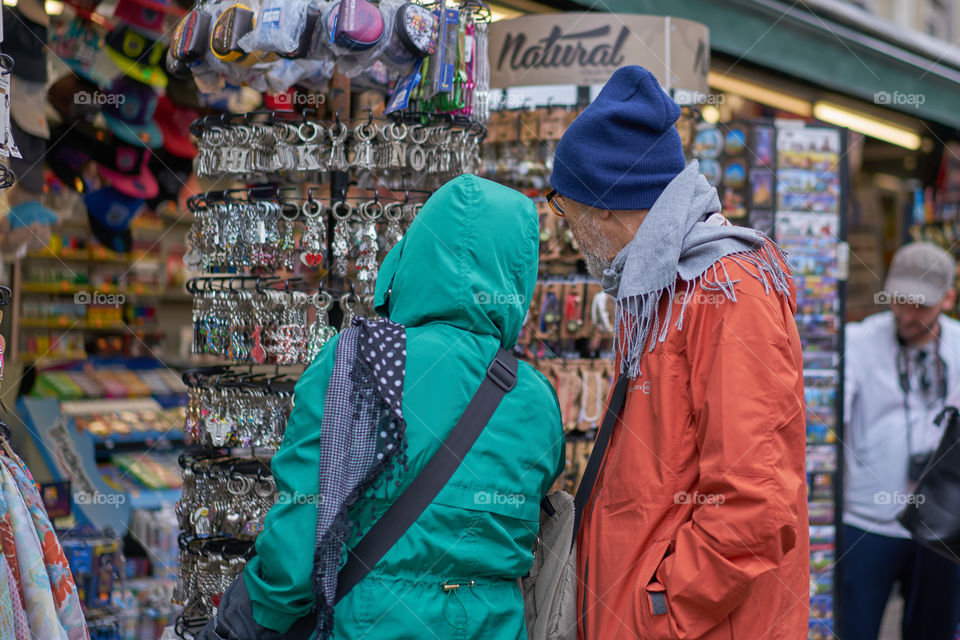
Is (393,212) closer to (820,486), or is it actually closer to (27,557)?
(27,557)

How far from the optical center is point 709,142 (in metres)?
4.00

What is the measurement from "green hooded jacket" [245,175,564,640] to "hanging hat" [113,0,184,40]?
8.55ft

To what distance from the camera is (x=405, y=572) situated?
4.94 feet

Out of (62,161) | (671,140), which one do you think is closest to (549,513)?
(671,140)

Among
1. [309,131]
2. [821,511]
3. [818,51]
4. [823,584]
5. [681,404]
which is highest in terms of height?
[818,51]

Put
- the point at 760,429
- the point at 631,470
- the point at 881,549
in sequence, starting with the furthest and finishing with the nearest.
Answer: the point at 881,549 < the point at 631,470 < the point at 760,429

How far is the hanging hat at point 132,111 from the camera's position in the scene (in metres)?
3.84

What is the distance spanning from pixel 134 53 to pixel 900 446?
351 cm

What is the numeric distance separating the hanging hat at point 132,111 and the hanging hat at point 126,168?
0.06 meters

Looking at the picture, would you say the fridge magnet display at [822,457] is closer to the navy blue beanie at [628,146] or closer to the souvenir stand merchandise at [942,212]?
the navy blue beanie at [628,146]

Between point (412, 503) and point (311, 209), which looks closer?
point (412, 503)

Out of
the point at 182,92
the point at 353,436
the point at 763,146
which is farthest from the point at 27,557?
the point at 763,146

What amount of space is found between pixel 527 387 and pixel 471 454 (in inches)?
6.9

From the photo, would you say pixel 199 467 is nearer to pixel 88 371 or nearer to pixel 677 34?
pixel 677 34
